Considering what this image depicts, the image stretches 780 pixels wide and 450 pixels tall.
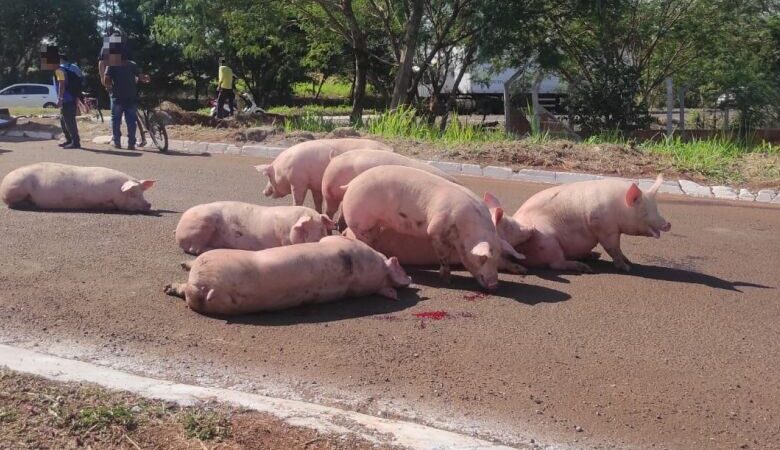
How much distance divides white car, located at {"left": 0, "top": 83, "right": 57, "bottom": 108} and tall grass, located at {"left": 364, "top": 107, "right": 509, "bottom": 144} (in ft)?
91.4

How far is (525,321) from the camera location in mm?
6027

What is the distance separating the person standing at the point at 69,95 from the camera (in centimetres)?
1633

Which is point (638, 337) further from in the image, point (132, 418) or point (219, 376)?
point (132, 418)

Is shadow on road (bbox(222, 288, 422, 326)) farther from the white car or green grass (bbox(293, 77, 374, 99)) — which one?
green grass (bbox(293, 77, 374, 99))

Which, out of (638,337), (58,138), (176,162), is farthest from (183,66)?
(638,337)

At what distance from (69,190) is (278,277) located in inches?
169

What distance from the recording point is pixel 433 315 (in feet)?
20.0

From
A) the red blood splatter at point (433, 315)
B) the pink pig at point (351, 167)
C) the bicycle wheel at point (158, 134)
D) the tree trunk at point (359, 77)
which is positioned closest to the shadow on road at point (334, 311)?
the red blood splatter at point (433, 315)

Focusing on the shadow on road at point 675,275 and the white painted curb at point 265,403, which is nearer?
the white painted curb at point 265,403

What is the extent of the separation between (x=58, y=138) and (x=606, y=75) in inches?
482

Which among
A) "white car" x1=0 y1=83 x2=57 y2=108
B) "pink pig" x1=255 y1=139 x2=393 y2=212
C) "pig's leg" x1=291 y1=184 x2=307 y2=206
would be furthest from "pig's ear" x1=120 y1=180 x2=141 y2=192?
"white car" x1=0 y1=83 x2=57 y2=108

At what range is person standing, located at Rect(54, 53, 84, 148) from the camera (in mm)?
16328

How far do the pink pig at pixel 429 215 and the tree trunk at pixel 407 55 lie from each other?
1400 centimetres

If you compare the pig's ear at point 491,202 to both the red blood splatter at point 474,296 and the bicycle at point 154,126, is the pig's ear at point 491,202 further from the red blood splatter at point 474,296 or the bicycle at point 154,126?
the bicycle at point 154,126
